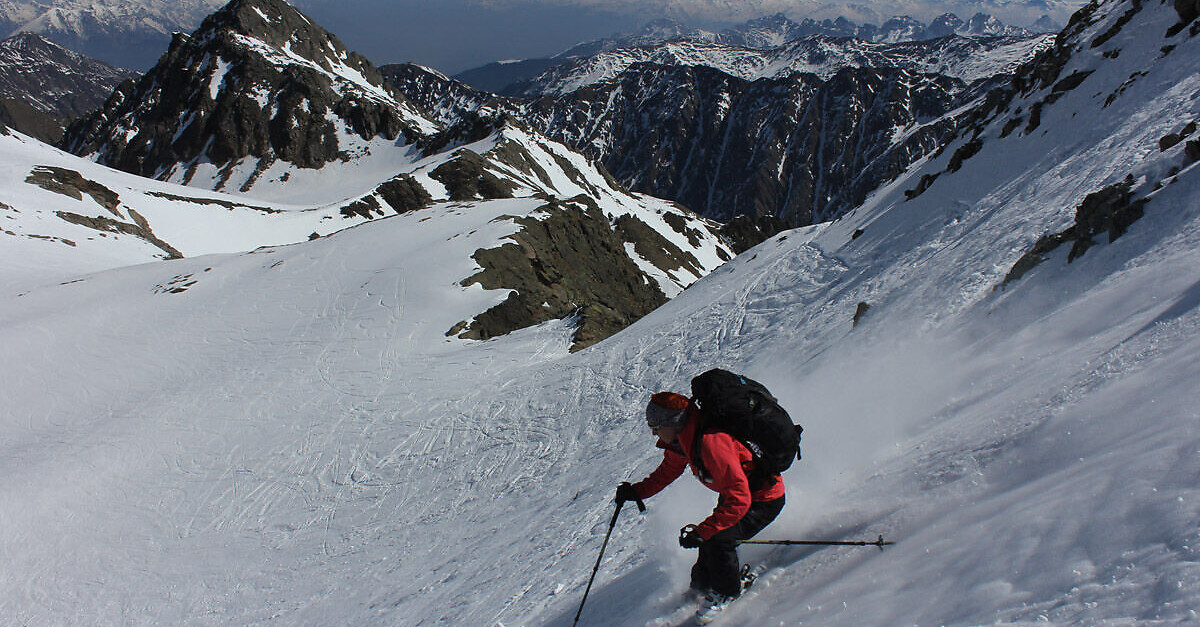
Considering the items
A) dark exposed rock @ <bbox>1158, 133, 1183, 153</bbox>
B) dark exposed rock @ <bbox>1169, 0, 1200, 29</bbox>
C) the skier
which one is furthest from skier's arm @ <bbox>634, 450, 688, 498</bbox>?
dark exposed rock @ <bbox>1169, 0, 1200, 29</bbox>

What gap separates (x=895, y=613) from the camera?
12.9 ft

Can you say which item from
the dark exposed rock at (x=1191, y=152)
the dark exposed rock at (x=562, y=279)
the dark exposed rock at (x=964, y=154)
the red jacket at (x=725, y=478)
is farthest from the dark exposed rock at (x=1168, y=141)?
the dark exposed rock at (x=562, y=279)

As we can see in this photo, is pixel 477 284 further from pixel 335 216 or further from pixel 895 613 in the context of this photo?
pixel 335 216

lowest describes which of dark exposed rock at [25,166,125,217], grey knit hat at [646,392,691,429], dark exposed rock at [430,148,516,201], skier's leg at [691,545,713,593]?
skier's leg at [691,545,713,593]

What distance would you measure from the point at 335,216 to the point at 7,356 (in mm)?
46234

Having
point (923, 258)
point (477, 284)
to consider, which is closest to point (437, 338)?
point (477, 284)

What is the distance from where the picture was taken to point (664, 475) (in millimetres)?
5996

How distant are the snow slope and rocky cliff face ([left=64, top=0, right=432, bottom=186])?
92.3 m

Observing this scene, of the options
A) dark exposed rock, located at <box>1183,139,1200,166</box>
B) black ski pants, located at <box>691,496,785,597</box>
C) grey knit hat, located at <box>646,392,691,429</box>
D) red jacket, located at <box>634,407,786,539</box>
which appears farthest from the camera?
dark exposed rock, located at <box>1183,139,1200,166</box>

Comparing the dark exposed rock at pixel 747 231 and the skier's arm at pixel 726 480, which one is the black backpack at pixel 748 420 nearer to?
the skier's arm at pixel 726 480

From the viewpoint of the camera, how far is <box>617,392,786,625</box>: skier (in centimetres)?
489

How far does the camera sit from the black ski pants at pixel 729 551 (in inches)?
200

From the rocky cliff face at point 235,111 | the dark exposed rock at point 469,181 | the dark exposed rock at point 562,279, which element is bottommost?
the dark exposed rock at point 562,279

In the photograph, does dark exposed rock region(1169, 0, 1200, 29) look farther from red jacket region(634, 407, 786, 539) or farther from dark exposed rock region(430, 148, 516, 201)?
dark exposed rock region(430, 148, 516, 201)
